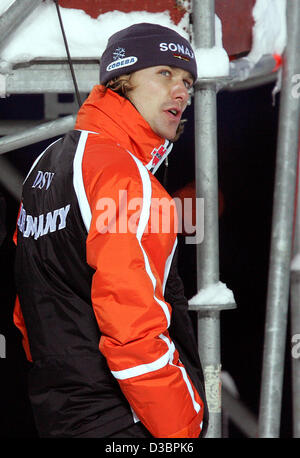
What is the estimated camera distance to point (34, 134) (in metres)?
3.00

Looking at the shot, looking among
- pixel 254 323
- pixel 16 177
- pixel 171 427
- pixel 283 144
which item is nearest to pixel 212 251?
pixel 283 144

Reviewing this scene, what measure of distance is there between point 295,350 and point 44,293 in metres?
2.20

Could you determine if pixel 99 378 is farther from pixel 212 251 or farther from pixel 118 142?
pixel 212 251

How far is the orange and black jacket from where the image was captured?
1854 millimetres

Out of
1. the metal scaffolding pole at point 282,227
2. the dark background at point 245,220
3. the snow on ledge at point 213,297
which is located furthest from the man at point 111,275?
the dark background at point 245,220

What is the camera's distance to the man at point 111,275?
1857 mm

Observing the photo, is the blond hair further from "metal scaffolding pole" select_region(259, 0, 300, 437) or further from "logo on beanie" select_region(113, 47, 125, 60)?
"metal scaffolding pole" select_region(259, 0, 300, 437)

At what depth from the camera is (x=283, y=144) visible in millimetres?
3633

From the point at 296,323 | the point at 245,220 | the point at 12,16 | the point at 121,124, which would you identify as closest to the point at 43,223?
the point at 121,124

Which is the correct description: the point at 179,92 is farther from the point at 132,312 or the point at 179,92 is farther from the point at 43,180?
the point at 132,312

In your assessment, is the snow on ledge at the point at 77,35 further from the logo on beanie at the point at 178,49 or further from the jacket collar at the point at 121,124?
the jacket collar at the point at 121,124

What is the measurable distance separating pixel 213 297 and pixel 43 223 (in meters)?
1.04

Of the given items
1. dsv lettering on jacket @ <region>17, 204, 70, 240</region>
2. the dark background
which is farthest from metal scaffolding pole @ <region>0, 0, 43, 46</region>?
the dark background

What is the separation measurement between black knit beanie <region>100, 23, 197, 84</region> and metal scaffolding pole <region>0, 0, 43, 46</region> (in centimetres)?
50
